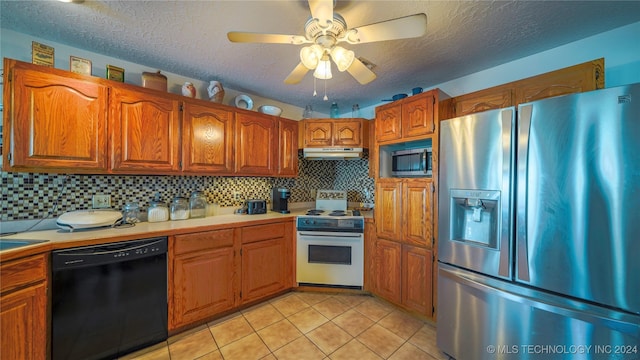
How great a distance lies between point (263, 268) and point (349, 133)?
183cm

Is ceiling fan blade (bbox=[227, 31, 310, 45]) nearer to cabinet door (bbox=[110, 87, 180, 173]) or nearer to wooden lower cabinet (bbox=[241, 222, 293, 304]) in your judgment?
cabinet door (bbox=[110, 87, 180, 173])

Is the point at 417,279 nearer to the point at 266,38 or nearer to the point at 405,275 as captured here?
the point at 405,275

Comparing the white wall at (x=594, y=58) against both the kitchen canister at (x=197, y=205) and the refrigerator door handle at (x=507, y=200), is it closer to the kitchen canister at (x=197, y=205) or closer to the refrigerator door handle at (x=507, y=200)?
the refrigerator door handle at (x=507, y=200)

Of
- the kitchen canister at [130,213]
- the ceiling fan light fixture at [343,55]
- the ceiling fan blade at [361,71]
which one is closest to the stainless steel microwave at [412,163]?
the ceiling fan blade at [361,71]

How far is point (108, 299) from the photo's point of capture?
4.92 feet

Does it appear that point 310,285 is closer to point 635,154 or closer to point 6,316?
point 6,316

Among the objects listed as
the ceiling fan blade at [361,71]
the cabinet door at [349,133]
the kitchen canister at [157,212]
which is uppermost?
the ceiling fan blade at [361,71]

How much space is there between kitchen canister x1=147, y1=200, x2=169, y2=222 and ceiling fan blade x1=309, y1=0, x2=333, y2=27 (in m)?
2.05

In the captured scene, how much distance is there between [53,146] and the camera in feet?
5.06

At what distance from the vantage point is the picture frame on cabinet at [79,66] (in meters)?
1.62

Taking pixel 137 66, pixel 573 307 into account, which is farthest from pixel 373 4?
pixel 137 66

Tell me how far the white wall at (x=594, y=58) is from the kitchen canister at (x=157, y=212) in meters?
3.24

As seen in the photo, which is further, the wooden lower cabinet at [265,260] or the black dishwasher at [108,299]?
the wooden lower cabinet at [265,260]

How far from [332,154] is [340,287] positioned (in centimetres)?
157
